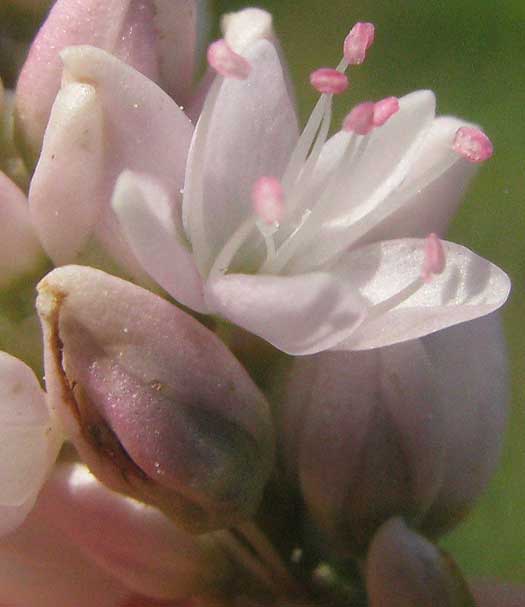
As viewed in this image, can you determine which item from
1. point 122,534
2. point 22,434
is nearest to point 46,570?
point 122,534

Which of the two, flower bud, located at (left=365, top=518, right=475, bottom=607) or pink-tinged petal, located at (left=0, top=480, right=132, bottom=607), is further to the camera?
pink-tinged petal, located at (left=0, top=480, right=132, bottom=607)

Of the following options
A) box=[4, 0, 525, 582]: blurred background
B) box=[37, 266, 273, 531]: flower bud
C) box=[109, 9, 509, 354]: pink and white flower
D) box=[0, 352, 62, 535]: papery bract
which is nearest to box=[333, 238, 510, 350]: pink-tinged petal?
box=[109, 9, 509, 354]: pink and white flower

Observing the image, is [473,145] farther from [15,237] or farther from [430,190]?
[15,237]

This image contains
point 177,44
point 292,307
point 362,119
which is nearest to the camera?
point 292,307

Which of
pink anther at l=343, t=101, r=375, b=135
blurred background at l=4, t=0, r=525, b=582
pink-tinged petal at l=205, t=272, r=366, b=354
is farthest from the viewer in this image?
blurred background at l=4, t=0, r=525, b=582

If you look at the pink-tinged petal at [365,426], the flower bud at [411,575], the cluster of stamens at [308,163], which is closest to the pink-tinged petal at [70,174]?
the cluster of stamens at [308,163]

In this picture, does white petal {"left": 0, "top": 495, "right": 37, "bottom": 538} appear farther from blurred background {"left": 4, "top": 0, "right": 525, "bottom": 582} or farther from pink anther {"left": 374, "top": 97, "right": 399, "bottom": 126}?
blurred background {"left": 4, "top": 0, "right": 525, "bottom": 582}
